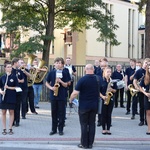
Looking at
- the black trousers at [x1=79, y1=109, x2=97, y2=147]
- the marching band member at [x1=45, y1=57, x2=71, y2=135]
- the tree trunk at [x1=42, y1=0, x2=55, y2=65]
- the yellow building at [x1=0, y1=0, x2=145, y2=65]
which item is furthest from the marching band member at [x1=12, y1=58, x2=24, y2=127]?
the yellow building at [x1=0, y1=0, x2=145, y2=65]

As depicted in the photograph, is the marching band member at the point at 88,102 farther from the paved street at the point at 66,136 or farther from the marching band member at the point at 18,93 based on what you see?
the marching band member at the point at 18,93

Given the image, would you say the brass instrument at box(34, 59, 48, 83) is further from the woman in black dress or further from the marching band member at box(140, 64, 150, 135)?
the marching band member at box(140, 64, 150, 135)

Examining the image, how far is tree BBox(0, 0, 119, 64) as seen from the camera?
18125 mm

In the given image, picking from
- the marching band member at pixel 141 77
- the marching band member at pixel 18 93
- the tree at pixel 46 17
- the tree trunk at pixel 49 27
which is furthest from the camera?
the tree trunk at pixel 49 27

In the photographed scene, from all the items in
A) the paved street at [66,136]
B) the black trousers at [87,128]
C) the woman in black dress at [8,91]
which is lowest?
the paved street at [66,136]

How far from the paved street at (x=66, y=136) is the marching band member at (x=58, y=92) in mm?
411

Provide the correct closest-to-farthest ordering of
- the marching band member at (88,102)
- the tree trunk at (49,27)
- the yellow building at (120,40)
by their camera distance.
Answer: the marching band member at (88,102) → the tree trunk at (49,27) → the yellow building at (120,40)

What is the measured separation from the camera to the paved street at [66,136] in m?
9.31

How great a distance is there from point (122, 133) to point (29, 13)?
417 inches

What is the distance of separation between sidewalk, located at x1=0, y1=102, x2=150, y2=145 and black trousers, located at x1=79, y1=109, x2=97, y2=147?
2.22ft

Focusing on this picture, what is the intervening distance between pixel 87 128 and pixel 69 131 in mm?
2088

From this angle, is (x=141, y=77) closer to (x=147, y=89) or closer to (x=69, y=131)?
(x=147, y=89)

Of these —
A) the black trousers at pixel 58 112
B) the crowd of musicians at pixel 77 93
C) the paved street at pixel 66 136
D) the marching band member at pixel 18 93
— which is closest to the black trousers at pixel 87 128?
the crowd of musicians at pixel 77 93

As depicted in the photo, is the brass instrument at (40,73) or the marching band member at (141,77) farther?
the brass instrument at (40,73)
